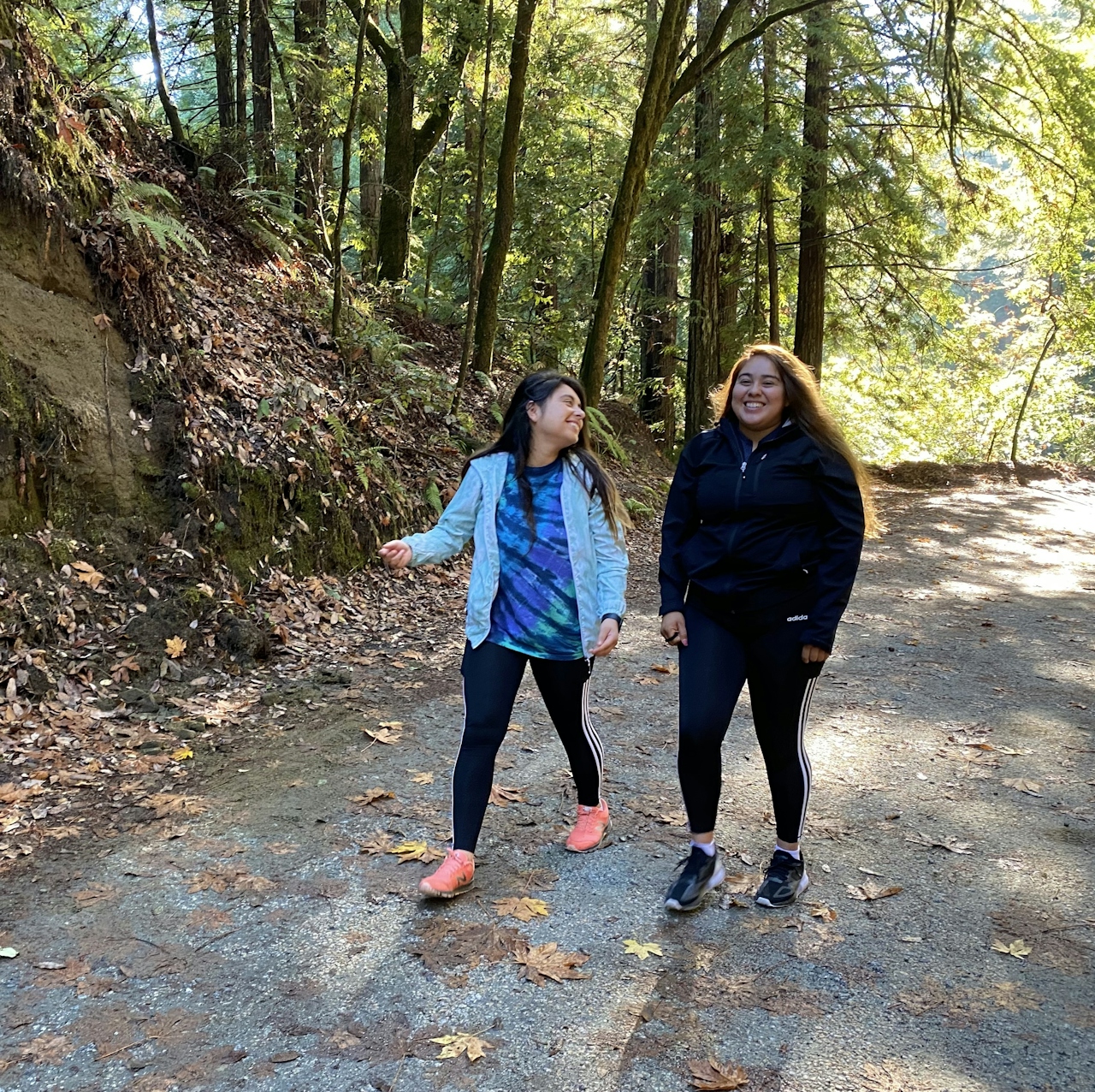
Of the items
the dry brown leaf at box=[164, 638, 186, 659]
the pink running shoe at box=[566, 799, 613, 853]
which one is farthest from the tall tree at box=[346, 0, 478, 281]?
the pink running shoe at box=[566, 799, 613, 853]

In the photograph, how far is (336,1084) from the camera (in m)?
2.71

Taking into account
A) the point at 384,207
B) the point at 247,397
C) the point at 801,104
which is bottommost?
the point at 247,397

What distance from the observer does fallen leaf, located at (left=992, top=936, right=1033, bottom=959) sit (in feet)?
11.3

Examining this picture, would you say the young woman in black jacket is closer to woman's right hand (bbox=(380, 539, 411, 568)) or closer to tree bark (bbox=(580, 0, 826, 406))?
woman's right hand (bbox=(380, 539, 411, 568))

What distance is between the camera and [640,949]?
3451 millimetres

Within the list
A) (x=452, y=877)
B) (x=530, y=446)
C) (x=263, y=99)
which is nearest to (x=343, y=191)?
(x=263, y=99)

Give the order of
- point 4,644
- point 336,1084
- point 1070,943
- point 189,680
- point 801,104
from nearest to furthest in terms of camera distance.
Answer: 1. point 336,1084
2. point 1070,943
3. point 4,644
4. point 189,680
5. point 801,104

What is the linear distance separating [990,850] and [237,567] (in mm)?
5201

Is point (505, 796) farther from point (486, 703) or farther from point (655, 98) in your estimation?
point (655, 98)

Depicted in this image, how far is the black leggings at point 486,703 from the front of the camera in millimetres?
3711

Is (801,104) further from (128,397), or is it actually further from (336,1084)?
(336,1084)

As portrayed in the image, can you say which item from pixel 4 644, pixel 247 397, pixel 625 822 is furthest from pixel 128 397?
pixel 625 822

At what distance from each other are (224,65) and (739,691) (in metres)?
12.2

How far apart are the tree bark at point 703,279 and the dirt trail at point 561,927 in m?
10.4
